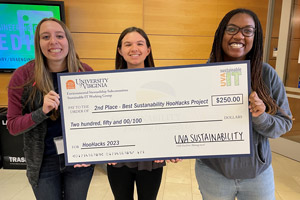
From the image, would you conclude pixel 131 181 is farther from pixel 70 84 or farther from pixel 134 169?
pixel 70 84

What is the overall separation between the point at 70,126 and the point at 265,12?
12.2ft

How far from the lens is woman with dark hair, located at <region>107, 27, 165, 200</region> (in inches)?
46.3

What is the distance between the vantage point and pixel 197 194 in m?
2.19

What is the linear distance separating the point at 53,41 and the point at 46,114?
0.41 meters

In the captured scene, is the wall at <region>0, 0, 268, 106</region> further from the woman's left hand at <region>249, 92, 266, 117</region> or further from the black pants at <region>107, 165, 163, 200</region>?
the woman's left hand at <region>249, 92, 266, 117</region>

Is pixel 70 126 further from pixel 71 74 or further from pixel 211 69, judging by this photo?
pixel 211 69

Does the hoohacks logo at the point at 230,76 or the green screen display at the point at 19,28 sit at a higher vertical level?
the green screen display at the point at 19,28

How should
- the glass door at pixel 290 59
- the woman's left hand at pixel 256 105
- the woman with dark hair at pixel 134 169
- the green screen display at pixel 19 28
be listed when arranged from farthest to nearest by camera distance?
the glass door at pixel 290 59
the green screen display at pixel 19 28
the woman with dark hair at pixel 134 169
the woman's left hand at pixel 256 105

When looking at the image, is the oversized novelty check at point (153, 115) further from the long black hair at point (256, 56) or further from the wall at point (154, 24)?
the wall at point (154, 24)

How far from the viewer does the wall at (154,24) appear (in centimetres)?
302

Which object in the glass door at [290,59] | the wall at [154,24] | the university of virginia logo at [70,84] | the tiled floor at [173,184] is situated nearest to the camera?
the university of virginia logo at [70,84]

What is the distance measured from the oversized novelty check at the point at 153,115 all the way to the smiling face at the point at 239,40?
0.43ft

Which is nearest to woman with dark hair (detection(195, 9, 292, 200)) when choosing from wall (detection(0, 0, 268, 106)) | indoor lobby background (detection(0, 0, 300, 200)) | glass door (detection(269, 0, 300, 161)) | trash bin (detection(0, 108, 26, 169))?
indoor lobby background (detection(0, 0, 300, 200))

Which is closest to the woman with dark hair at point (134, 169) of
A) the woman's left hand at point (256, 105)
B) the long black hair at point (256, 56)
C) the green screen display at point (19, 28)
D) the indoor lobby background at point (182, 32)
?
the long black hair at point (256, 56)
